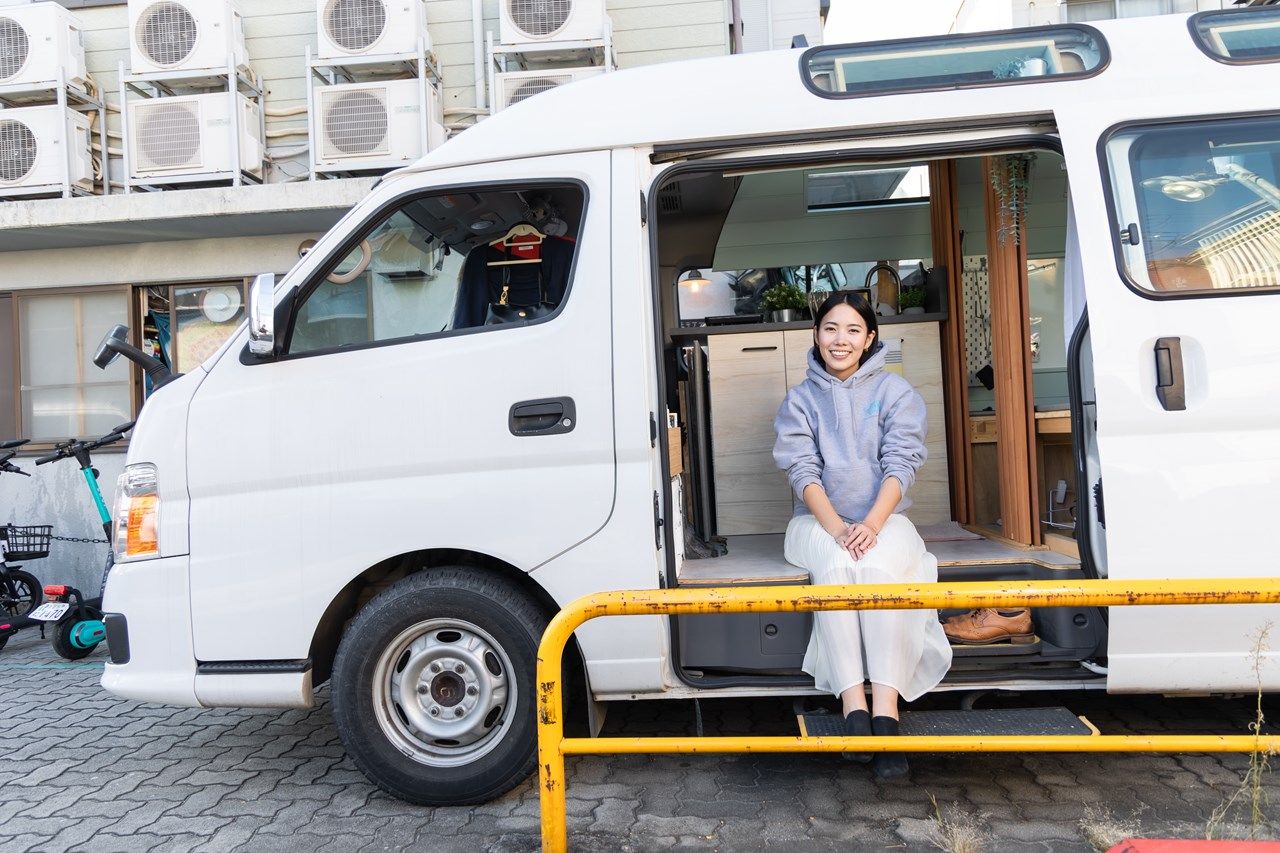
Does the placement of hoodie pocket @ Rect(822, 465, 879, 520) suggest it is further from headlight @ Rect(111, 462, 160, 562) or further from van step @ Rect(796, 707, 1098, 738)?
headlight @ Rect(111, 462, 160, 562)

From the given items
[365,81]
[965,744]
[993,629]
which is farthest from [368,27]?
[965,744]

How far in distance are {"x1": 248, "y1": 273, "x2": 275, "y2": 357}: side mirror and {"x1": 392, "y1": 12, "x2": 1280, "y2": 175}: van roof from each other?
25.5 inches

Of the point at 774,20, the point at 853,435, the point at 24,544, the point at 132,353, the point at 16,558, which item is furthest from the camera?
the point at 774,20

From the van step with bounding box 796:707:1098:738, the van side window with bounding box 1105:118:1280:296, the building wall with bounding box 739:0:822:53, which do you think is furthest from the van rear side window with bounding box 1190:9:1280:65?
the building wall with bounding box 739:0:822:53

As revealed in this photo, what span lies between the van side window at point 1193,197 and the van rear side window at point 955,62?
348 millimetres

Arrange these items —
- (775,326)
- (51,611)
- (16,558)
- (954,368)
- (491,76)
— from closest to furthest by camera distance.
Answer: (954,368) → (775,326) → (51,611) → (16,558) → (491,76)

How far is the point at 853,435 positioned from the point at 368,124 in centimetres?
556

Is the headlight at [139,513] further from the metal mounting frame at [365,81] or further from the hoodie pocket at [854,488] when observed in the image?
the metal mounting frame at [365,81]

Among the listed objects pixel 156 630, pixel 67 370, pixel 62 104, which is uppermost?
pixel 62 104

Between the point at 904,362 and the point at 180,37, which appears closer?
the point at 904,362

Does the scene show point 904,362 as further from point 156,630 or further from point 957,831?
point 156,630

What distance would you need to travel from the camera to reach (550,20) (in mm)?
7441

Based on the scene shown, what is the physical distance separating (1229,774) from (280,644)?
3.54 meters

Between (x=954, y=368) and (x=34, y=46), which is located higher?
(x=34, y=46)
